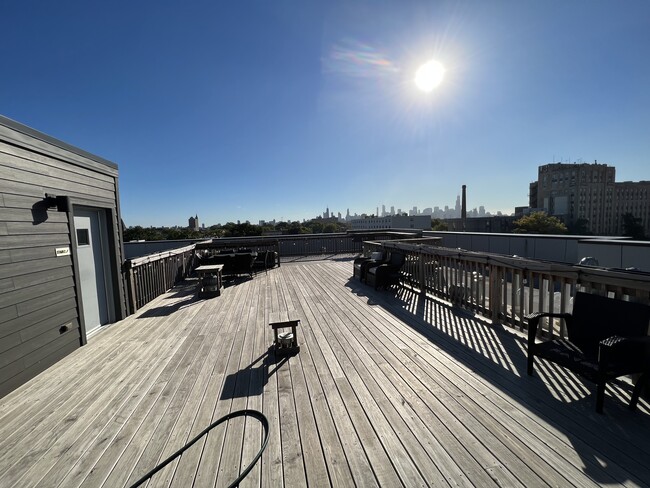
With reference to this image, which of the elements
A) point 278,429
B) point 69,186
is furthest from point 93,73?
point 278,429

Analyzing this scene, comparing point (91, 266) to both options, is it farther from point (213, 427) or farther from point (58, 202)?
point (213, 427)

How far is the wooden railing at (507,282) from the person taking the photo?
2.30 m

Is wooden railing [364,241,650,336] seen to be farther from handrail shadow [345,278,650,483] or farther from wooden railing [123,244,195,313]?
wooden railing [123,244,195,313]

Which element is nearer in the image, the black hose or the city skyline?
the black hose

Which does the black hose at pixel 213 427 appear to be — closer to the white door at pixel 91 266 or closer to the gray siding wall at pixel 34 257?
the gray siding wall at pixel 34 257

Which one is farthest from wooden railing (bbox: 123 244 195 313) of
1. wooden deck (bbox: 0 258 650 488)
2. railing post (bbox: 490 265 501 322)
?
railing post (bbox: 490 265 501 322)

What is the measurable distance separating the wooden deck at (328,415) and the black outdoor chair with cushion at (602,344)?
0.94 ft

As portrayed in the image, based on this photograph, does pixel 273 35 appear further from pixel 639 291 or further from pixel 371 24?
pixel 639 291

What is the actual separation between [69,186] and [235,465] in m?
3.89

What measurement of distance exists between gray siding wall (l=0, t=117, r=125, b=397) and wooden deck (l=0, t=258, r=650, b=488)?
0.26 metres

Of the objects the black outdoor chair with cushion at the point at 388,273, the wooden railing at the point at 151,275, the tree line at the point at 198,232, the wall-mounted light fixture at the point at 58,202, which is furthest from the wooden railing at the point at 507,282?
the tree line at the point at 198,232

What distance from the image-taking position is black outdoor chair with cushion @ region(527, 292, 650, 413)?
178cm

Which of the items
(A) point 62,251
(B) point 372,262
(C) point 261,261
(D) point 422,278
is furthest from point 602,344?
(C) point 261,261

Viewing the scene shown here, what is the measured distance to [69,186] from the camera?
339 centimetres
